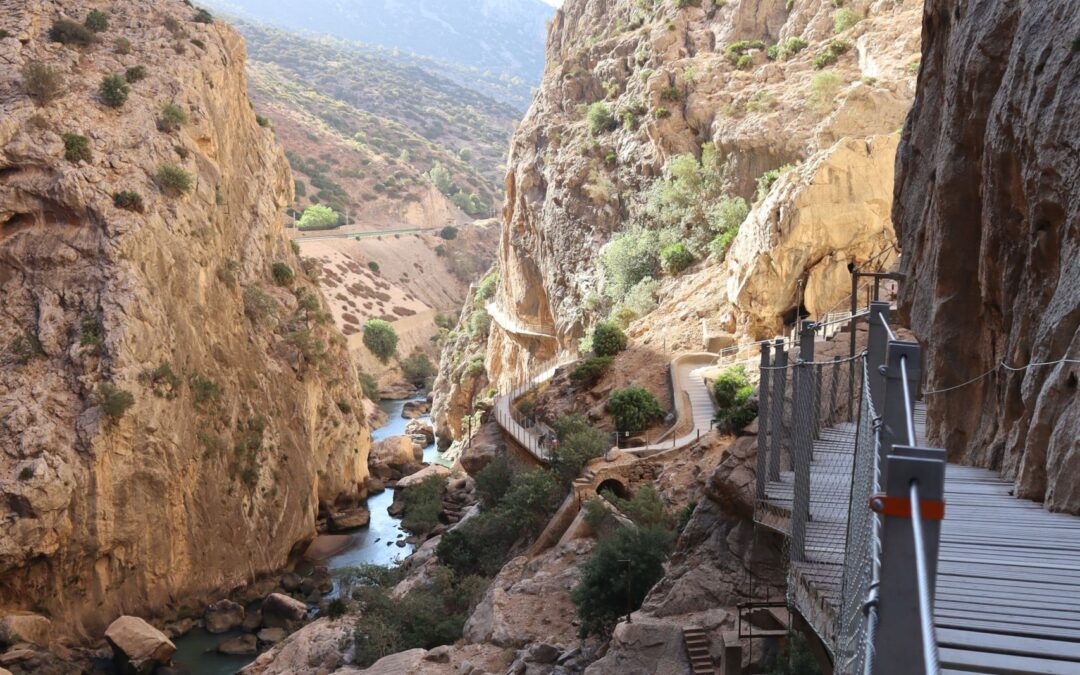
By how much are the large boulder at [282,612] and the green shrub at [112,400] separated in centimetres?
846

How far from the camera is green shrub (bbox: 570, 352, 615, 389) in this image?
3353cm

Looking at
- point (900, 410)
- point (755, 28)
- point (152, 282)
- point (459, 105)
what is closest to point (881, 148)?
point (755, 28)

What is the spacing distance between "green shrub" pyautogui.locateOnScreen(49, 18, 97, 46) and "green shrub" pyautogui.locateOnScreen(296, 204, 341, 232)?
61.0 metres

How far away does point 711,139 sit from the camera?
4459cm

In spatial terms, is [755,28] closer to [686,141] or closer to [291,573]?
[686,141]

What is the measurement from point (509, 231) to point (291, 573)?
31.2 metres

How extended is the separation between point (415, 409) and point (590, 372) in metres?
41.0

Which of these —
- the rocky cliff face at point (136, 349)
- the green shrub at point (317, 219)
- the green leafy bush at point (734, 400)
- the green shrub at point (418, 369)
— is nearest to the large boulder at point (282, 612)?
the rocky cliff face at point (136, 349)

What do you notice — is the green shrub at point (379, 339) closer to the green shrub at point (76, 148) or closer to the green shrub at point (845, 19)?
the green shrub at point (76, 148)

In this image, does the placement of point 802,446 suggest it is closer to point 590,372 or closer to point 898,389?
point 898,389

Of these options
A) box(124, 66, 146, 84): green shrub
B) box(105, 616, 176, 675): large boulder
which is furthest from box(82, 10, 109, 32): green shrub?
box(105, 616, 176, 675): large boulder

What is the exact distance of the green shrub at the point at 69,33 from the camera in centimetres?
3666

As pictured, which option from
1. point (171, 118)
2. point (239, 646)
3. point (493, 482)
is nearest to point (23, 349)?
point (171, 118)

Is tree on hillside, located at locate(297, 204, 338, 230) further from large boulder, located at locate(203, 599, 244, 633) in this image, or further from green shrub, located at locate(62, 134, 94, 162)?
large boulder, located at locate(203, 599, 244, 633)
